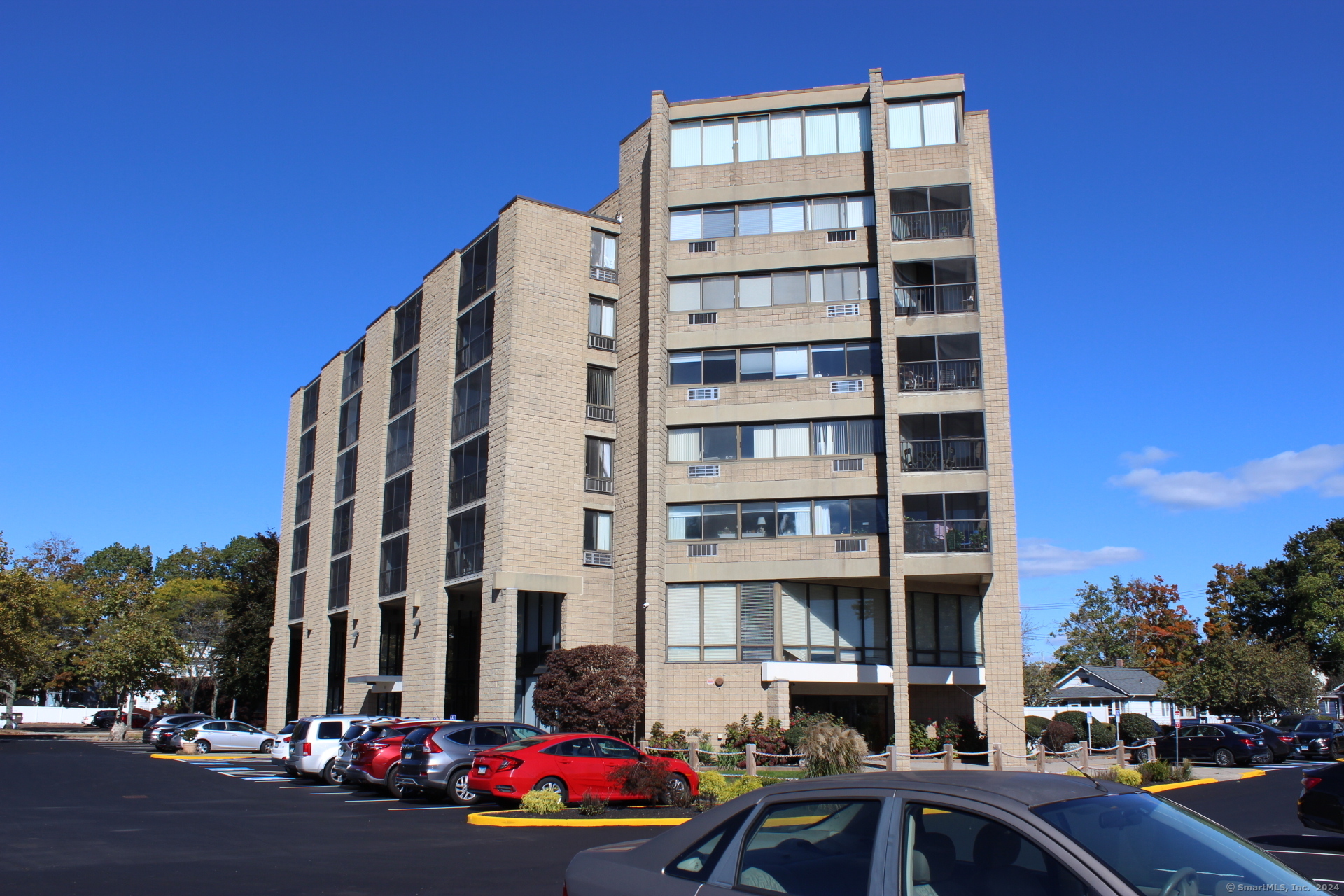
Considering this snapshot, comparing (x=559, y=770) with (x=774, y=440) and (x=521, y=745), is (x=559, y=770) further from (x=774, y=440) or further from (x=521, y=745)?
(x=774, y=440)

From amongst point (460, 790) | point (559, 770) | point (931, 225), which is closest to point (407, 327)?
point (931, 225)

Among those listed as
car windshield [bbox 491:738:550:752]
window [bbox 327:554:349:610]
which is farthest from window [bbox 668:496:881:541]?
window [bbox 327:554:349:610]

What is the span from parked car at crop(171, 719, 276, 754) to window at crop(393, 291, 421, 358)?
16371mm

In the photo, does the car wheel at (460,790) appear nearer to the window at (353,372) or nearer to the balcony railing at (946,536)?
the balcony railing at (946,536)

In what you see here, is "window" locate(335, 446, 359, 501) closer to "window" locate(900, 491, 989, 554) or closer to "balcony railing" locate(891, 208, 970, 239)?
"balcony railing" locate(891, 208, 970, 239)

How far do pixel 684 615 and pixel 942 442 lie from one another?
9.69 meters

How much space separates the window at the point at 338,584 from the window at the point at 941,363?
26.9 metres

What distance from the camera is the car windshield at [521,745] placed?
18.4 m

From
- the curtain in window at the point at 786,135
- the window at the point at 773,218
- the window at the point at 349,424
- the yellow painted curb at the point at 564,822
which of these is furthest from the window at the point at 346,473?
the yellow painted curb at the point at 564,822

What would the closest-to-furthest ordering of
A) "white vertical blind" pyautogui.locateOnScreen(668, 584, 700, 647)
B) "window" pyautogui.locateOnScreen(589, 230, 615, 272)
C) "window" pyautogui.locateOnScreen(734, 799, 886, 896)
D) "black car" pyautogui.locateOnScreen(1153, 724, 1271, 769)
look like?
"window" pyautogui.locateOnScreen(734, 799, 886, 896) → "white vertical blind" pyautogui.locateOnScreen(668, 584, 700, 647) → "black car" pyautogui.locateOnScreen(1153, 724, 1271, 769) → "window" pyautogui.locateOnScreen(589, 230, 615, 272)

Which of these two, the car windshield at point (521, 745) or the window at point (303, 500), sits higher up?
the window at point (303, 500)

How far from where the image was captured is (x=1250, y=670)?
5100cm

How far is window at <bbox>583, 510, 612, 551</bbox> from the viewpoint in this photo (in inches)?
1379

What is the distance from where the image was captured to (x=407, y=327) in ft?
145
